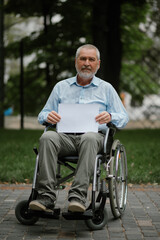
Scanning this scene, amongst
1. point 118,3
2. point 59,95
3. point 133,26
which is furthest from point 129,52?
A: point 59,95

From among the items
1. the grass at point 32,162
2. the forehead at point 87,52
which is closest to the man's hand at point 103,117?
the forehead at point 87,52

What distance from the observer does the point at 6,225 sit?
432cm

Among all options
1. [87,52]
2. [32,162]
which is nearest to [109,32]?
[32,162]

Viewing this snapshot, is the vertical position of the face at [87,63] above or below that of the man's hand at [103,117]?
above

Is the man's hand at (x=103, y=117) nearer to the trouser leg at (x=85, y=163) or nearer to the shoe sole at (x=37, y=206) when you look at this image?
the trouser leg at (x=85, y=163)

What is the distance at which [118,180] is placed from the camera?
485 cm

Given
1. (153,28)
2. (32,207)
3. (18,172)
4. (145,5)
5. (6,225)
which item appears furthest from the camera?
(153,28)

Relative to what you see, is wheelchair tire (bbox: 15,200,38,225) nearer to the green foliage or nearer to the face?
the face

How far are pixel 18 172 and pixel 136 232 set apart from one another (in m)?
3.18

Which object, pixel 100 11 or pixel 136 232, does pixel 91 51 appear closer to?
pixel 136 232

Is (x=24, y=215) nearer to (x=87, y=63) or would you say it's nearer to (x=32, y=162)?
(x=87, y=63)

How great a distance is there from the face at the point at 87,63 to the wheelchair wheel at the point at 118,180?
746 millimetres

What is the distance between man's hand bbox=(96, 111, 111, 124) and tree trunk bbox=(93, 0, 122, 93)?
9946 millimetres

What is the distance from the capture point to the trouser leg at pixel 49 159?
410 centimetres
